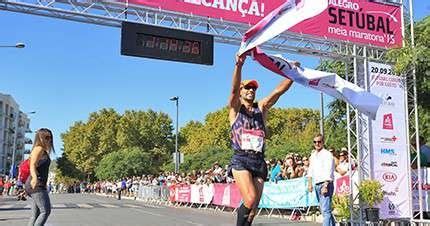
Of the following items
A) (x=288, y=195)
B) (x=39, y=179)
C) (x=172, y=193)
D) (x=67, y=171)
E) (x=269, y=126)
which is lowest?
(x=172, y=193)

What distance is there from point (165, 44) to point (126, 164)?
59302 millimetres

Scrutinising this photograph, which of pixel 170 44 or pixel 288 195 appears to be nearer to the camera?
pixel 170 44

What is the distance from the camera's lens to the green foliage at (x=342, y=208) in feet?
41.2

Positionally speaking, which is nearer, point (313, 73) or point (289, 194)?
point (313, 73)

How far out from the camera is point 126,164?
2771 inches

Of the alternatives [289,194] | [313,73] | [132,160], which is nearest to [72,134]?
[132,160]

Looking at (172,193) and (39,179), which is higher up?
(39,179)

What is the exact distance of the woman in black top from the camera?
7777 millimetres

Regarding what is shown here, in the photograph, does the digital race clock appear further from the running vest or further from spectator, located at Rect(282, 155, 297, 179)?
the running vest

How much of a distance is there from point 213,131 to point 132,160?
12142 millimetres

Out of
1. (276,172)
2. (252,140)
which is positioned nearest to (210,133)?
(276,172)

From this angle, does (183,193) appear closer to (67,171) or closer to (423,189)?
(423,189)

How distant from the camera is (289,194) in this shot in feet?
53.6

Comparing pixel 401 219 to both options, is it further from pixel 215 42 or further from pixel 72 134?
pixel 72 134
